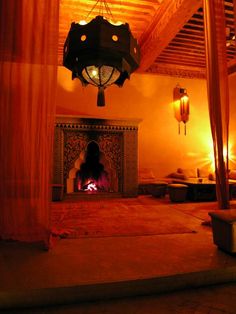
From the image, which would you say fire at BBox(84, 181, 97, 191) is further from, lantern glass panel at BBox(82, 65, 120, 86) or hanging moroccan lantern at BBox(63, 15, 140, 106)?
hanging moroccan lantern at BBox(63, 15, 140, 106)

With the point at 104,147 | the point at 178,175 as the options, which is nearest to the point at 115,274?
the point at 104,147

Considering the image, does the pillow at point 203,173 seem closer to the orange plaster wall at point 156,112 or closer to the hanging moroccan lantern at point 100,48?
the orange plaster wall at point 156,112

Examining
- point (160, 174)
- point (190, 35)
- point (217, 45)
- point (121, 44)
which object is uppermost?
point (190, 35)

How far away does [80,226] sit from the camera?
376cm

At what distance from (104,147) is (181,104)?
3227mm

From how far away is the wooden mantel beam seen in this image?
4.69 meters

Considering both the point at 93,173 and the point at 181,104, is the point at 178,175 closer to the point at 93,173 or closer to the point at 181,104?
the point at 181,104

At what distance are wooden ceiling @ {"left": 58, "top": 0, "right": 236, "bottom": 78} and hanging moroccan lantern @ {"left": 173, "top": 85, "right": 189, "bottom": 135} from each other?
118 centimetres

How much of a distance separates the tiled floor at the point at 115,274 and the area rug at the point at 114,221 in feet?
1.43

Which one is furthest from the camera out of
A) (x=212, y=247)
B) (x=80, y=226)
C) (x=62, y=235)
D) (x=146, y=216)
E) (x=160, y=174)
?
(x=160, y=174)

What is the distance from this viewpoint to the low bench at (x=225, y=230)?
8.41ft

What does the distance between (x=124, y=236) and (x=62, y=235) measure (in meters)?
0.81

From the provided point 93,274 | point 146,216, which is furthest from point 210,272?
point 146,216

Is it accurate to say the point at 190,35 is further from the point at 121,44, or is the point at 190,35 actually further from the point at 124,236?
the point at 124,236
